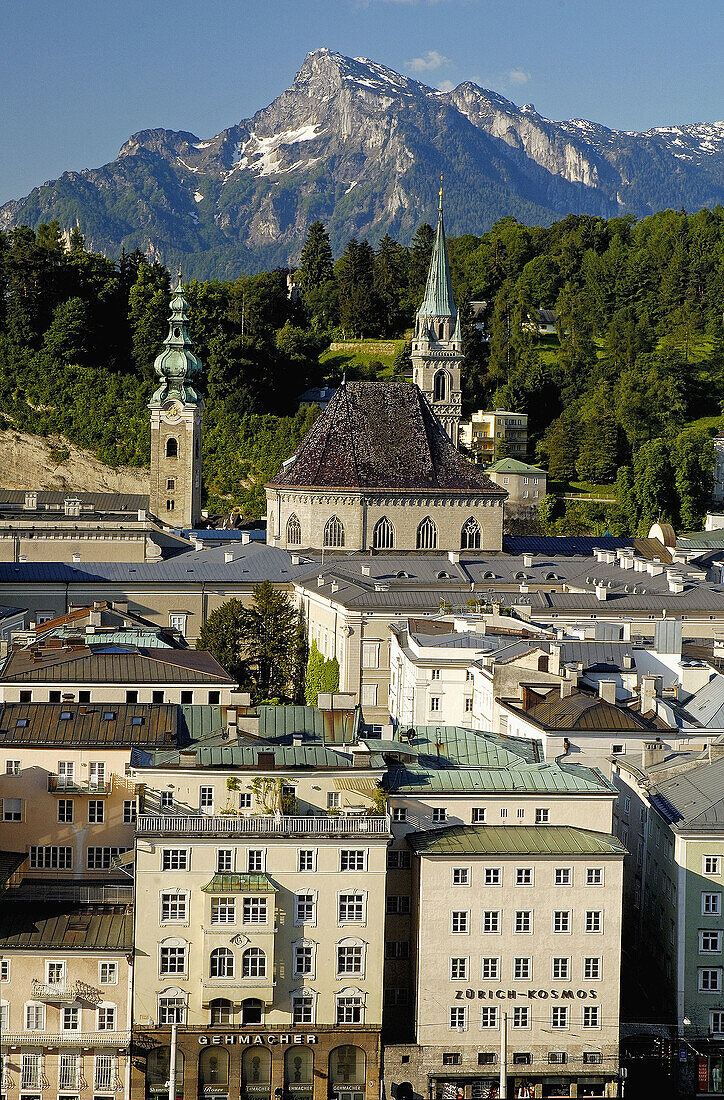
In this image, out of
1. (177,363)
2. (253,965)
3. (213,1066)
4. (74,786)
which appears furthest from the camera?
(177,363)

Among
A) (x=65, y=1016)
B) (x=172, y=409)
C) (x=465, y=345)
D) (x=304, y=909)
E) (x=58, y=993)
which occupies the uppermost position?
(x=465, y=345)

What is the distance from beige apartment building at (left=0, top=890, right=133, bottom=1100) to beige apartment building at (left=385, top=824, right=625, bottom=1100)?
18.5 ft

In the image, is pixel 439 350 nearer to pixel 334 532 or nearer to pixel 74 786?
pixel 334 532

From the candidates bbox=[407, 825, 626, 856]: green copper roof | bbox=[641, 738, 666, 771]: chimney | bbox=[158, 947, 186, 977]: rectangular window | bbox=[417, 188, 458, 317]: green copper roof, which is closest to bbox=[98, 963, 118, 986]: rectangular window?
bbox=[158, 947, 186, 977]: rectangular window

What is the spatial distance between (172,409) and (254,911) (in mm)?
78494

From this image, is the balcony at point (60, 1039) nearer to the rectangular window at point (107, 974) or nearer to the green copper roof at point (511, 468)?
the rectangular window at point (107, 974)

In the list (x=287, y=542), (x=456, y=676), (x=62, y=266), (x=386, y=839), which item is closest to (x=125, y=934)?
(x=386, y=839)

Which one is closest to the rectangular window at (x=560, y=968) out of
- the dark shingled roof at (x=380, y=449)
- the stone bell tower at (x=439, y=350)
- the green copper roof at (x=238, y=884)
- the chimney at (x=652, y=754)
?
the green copper roof at (x=238, y=884)

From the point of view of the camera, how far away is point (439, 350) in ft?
441

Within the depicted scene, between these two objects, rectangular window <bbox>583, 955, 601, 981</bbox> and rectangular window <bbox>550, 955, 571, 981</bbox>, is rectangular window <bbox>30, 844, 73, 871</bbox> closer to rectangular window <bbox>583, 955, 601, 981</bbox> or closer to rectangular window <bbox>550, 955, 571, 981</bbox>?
rectangular window <bbox>550, 955, 571, 981</bbox>

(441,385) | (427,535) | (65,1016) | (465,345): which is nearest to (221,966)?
(65,1016)

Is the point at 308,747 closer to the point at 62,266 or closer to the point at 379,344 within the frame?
the point at 62,266

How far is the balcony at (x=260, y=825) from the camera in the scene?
39500 millimetres

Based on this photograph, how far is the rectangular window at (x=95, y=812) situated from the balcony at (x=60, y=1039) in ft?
20.2
